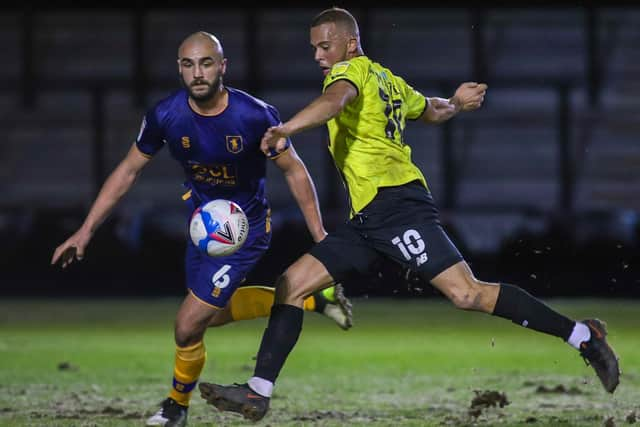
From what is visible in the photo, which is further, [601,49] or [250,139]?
[601,49]

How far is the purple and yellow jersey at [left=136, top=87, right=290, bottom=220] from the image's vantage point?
19.7 ft

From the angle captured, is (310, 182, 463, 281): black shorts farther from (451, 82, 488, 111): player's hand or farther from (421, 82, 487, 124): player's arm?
(451, 82, 488, 111): player's hand

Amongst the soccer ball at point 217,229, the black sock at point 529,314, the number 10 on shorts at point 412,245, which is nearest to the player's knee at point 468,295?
the black sock at point 529,314

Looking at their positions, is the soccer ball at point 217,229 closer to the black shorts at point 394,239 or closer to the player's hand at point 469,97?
the black shorts at point 394,239

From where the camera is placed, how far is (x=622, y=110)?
2344 centimetres

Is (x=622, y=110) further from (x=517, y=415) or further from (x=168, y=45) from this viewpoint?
(x=517, y=415)

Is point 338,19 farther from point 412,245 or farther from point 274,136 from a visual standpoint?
point 412,245

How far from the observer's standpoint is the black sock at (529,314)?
18.8ft

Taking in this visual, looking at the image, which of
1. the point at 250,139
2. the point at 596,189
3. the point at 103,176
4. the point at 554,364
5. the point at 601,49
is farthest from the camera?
the point at 601,49

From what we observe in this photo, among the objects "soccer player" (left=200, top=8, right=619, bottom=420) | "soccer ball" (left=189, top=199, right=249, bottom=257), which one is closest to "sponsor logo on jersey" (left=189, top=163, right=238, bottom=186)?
"soccer ball" (left=189, top=199, right=249, bottom=257)

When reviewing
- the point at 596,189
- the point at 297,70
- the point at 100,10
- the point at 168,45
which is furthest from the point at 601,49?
the point at 100,10

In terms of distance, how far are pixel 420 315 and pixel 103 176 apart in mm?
7004

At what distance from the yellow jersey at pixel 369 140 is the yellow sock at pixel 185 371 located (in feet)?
3.81

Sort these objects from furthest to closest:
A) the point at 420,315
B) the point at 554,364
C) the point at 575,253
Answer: the point at 575,253 → the point at 420,315 → the point at 554,364
